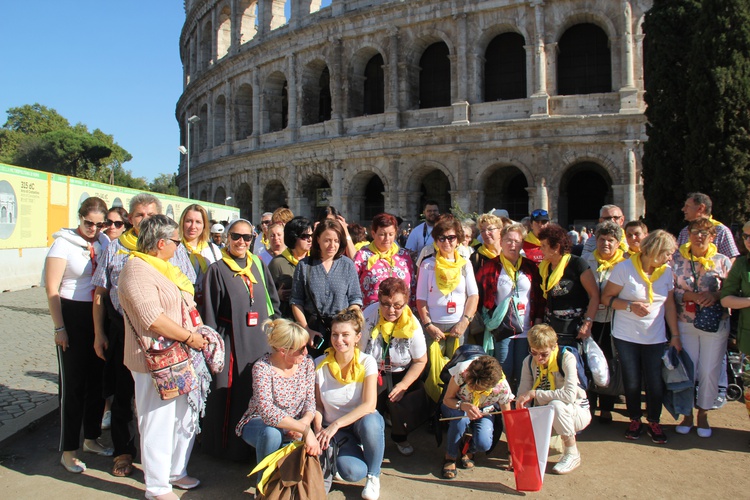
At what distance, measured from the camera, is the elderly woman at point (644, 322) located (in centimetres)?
481

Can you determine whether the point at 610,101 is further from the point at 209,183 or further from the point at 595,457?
the point at 209,183

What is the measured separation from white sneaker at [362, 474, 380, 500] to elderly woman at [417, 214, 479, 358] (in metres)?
1.42

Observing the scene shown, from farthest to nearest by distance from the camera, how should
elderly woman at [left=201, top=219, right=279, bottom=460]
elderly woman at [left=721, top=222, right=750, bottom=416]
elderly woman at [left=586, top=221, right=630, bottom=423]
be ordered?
elderly woman at [left=586, top=221, right=630, bottom=423]
elderly woman at [left=721, top=222, right=750, bottom=416]
elderly woman at [left=201, top=219, right=279, bottom=460]

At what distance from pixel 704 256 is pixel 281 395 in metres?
4.11

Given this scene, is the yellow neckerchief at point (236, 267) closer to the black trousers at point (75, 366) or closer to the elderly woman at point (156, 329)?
the elderly woman at point (156, 329)

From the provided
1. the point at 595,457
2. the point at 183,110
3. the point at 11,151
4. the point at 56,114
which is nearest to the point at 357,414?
the point at 595,457

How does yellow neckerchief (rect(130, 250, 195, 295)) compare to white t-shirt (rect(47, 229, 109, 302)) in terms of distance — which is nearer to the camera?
yellow neckerchief (rect(130, 250, 195, 295))

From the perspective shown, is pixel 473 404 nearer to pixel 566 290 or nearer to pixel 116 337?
pixel 566 290

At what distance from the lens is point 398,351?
4.55 meters

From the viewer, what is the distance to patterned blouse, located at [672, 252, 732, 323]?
4.98m

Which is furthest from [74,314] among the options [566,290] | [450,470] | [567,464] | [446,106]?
[446,106]

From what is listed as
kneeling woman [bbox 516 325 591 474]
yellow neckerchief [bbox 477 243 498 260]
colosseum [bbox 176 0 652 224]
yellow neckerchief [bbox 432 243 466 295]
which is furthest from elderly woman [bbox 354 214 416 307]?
colosseum [bbox 176 0 652 224]

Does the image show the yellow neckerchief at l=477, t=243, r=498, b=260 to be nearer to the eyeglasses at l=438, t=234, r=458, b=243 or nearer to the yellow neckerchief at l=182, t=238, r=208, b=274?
the eyeglasses at l=438, t=234, r=458, b=243

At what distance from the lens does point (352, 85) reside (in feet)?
68.5
